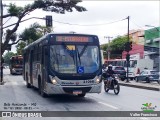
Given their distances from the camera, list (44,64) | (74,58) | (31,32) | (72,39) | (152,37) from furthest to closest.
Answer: (152,37) → (31,32) → (44,64) → (72,39) → (74,58)

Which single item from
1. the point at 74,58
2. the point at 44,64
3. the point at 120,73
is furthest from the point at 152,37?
the point at 74,58

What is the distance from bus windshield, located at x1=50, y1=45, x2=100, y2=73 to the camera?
15.1 meters

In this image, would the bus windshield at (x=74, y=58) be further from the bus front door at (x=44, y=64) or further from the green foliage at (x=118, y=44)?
the green foliage at (x=118, y=44)

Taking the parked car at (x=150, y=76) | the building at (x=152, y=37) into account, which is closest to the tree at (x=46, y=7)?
the parked car at (x=150, y=76)

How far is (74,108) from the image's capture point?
13.5 metres

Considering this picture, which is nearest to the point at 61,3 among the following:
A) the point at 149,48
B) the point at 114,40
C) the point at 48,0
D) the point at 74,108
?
the point at 48,0

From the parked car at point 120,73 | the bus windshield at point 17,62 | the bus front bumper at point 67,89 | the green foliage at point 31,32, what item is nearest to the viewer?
the bus front bumper at point 67,89

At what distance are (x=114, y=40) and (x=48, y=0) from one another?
191 ft

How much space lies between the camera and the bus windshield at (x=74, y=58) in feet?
49.7

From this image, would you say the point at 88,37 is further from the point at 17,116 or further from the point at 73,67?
the point at 17,116

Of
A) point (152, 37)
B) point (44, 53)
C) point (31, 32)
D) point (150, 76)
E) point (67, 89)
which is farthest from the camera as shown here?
point (152, 37)

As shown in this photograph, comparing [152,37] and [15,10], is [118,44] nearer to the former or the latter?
[152,37]

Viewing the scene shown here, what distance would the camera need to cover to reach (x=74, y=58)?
15.3m

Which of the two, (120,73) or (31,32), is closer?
(120,73)
